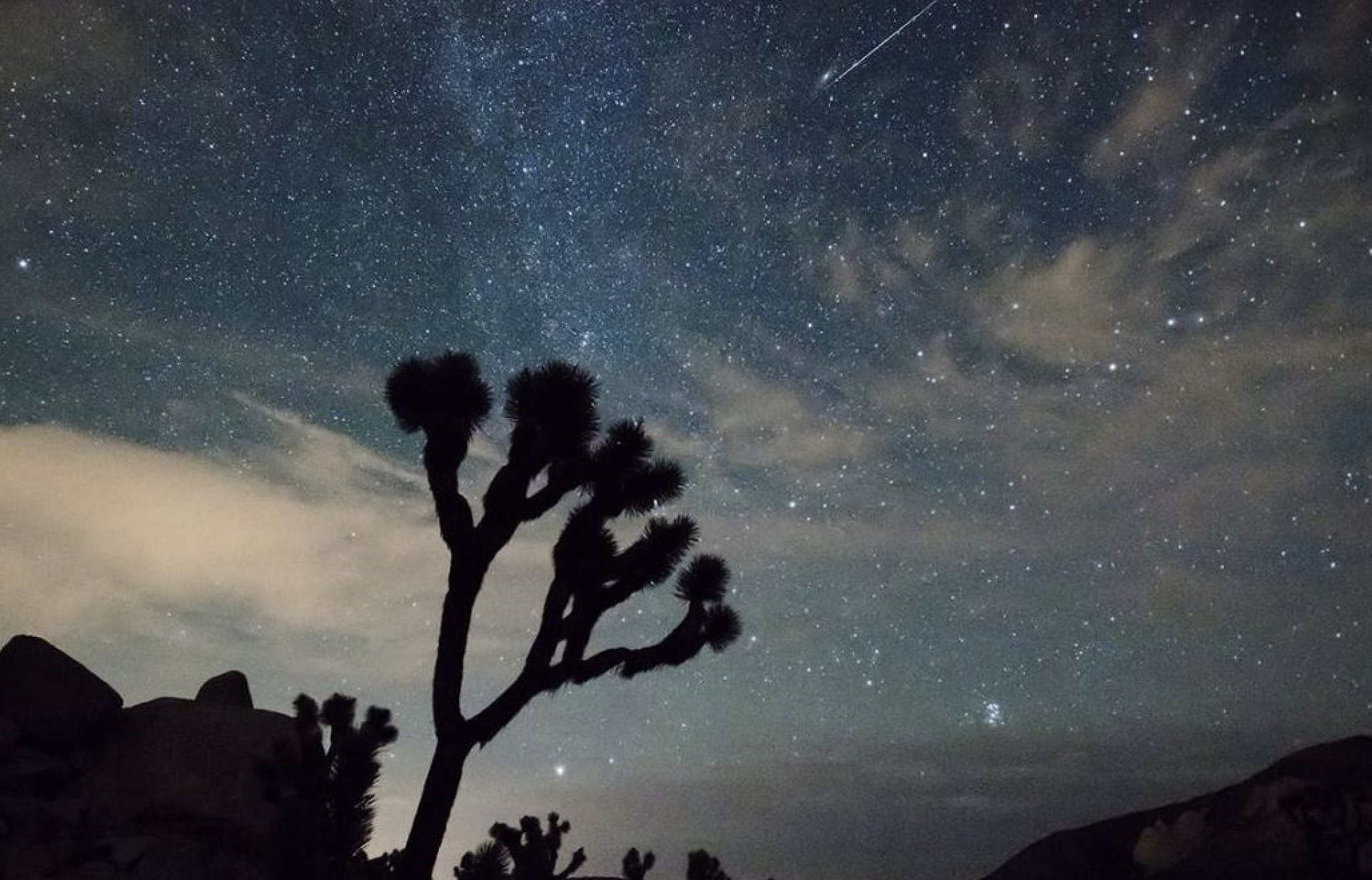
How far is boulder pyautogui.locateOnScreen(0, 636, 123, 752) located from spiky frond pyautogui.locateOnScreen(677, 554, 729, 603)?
309 inches

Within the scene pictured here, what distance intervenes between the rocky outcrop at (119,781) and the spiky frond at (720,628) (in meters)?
4.66

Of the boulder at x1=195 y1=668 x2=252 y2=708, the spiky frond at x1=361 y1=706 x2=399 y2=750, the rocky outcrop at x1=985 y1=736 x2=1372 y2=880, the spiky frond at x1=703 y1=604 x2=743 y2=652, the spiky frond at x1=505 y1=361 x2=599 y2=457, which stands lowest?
the rocky outcrop at x1=985 y1=736 x2=1372 y2=880

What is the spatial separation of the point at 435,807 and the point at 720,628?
3.63m

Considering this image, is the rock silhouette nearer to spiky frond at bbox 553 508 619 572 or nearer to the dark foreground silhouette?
the dark foreground silhouette

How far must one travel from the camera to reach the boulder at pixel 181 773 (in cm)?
1045

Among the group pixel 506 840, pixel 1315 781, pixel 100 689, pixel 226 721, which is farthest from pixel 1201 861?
pixel 100 689

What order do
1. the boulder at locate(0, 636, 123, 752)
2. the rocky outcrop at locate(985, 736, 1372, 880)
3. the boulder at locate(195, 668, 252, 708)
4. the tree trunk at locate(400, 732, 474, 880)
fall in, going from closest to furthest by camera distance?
the tree trunk at locate(400, 732, 474, 880) → the boulder at locate(0, 636, 123, 752) → the boulder at locate(195, 668, 252, 708) → the rocky outcrop at locate(985, 736, 1372, 880)

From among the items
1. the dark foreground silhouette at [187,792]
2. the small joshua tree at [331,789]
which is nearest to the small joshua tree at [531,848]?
the dark foreground silhouette at [187,792]

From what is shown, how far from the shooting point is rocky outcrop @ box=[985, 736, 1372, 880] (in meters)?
19.1

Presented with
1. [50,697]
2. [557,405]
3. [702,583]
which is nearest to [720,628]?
[702,583]

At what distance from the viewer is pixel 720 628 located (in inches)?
411

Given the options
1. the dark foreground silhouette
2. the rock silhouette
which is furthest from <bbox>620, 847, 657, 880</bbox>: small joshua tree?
the rock silhouette

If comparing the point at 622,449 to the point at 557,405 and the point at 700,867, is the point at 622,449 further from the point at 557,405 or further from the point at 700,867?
the point at 700,867

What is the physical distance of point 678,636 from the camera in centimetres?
1020
